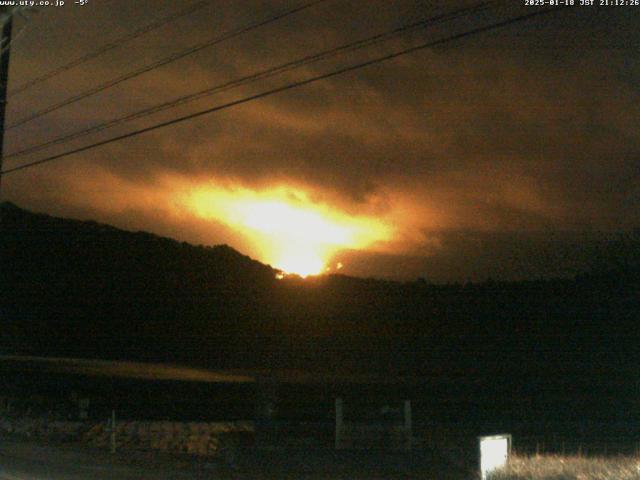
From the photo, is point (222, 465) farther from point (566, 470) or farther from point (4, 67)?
point (4, 67)

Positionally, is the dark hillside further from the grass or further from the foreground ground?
the grass

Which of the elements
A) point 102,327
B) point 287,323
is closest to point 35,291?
point 102,327

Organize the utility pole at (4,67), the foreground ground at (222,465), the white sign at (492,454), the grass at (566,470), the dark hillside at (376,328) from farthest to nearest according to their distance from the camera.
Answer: the dark hillside at (376,328) → the utility pole at (4,67) → the foreground ground at (222,465) → the white sign at (492,454) → the grass at (566,470)

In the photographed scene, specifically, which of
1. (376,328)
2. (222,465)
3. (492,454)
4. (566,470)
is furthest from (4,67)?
(376,328)

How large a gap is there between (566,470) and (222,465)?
7.27 m

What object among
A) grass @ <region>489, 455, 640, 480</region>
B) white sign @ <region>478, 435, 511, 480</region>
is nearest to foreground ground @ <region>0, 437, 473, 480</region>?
white sign @ <region>478, 435, 511, 480</region>

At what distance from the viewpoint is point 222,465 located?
1722 cm

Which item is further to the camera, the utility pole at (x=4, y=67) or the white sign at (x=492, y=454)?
the utility pole at (x=4, y=67)

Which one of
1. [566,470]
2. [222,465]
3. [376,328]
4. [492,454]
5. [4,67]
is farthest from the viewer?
[376,328]

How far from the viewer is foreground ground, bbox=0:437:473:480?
14836 mm

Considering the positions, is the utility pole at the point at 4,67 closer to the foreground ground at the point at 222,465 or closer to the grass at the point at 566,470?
the foreground ground at the point at 222,465

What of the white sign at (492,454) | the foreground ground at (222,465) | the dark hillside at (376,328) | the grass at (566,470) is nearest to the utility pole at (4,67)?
the foreground ground at (222,465)

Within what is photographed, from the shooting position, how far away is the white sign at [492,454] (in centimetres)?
1302

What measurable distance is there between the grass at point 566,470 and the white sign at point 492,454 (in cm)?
14
